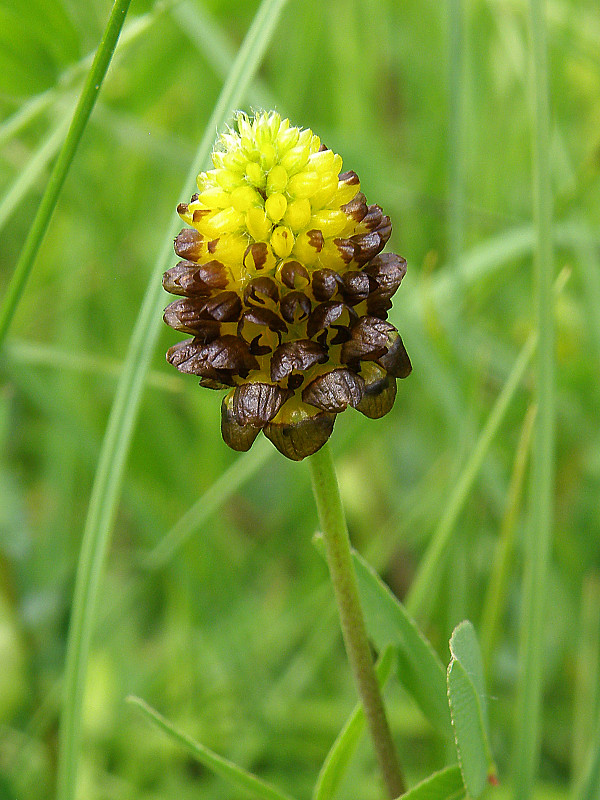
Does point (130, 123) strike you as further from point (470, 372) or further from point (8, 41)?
point (470, 372)

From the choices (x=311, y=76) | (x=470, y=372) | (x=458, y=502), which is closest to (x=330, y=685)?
(x=470, y=372)

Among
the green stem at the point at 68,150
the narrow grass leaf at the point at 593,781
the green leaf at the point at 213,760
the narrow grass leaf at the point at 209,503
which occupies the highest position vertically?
the green stem at the point at 68,150

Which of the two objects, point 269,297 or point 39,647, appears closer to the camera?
point 269,297

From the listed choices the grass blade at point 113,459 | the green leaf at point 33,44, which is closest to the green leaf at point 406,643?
the grass blade at point 113,459

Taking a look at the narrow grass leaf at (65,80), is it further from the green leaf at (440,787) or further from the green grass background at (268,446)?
the green leaf at (440,787)

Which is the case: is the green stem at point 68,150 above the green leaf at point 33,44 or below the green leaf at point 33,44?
below

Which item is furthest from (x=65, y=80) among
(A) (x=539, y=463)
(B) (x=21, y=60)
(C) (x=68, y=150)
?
(A) (x=539, y=463)
